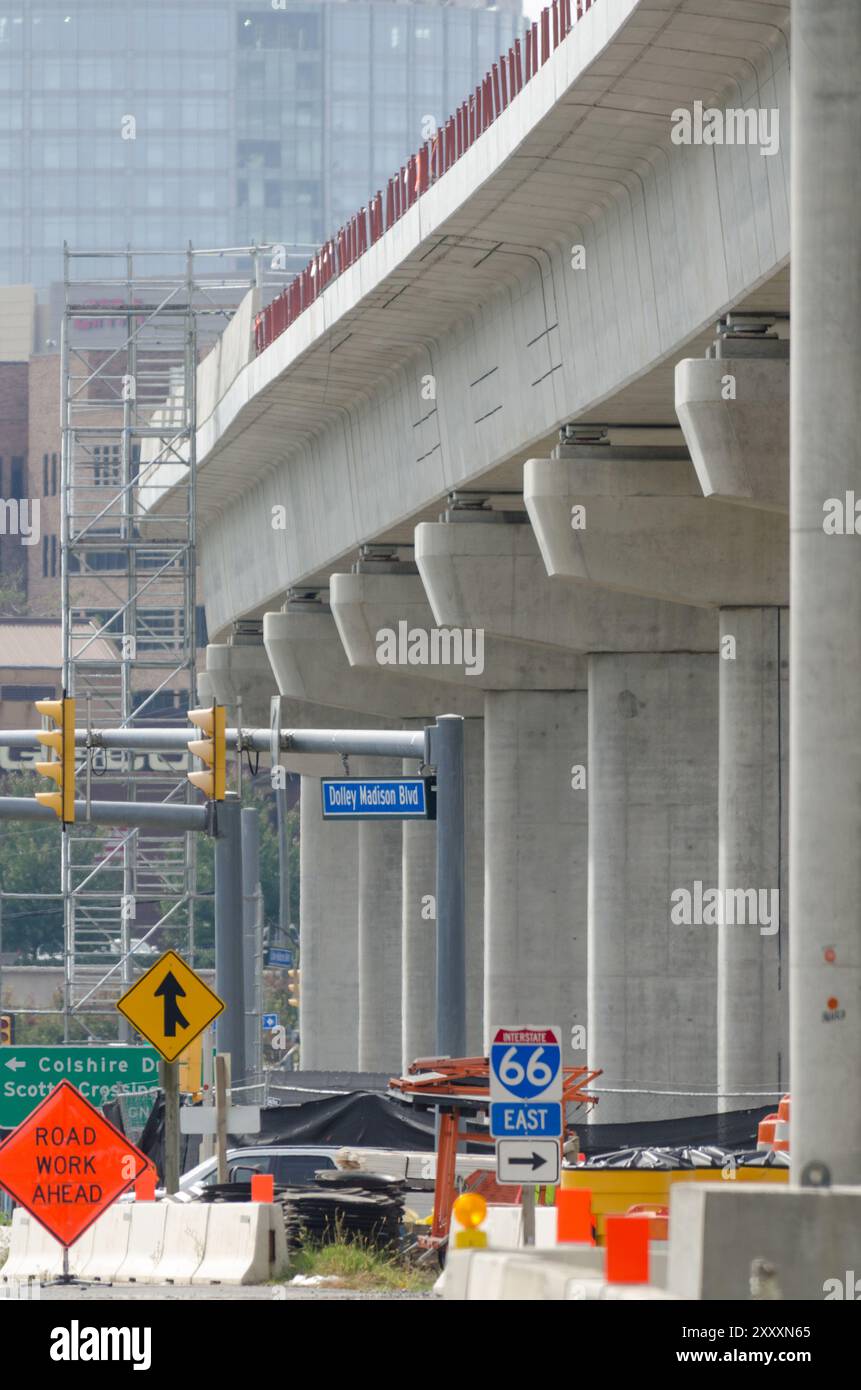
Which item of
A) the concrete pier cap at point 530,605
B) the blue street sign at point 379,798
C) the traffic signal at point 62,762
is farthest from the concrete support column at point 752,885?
the traffic signal at point 62,762

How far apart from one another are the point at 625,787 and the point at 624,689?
1.22 metres

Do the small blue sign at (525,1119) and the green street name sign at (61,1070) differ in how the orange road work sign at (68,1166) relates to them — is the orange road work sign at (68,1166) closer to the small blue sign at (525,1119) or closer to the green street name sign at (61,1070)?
the small blue sign at (525,1119)

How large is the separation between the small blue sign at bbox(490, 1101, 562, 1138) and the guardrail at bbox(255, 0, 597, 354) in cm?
838

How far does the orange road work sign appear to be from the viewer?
20.2 m

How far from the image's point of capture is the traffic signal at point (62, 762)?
29.1 meters

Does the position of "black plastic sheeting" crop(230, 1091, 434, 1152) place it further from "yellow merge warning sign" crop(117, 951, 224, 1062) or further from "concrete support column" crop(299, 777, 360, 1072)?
"concrete support column" crop(299, 777, 360, 1072)

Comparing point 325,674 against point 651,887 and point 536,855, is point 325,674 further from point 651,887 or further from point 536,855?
point 651,887

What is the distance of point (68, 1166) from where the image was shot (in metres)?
20.4

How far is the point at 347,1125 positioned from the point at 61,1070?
3.23 meters

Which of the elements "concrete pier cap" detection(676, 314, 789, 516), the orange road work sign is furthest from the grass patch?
"concrete pier cap" detection(676, 314, 789, 516)

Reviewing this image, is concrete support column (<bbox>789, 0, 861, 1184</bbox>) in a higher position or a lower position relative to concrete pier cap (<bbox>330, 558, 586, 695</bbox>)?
lower

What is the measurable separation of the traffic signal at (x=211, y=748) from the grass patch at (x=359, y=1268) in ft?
25.0
